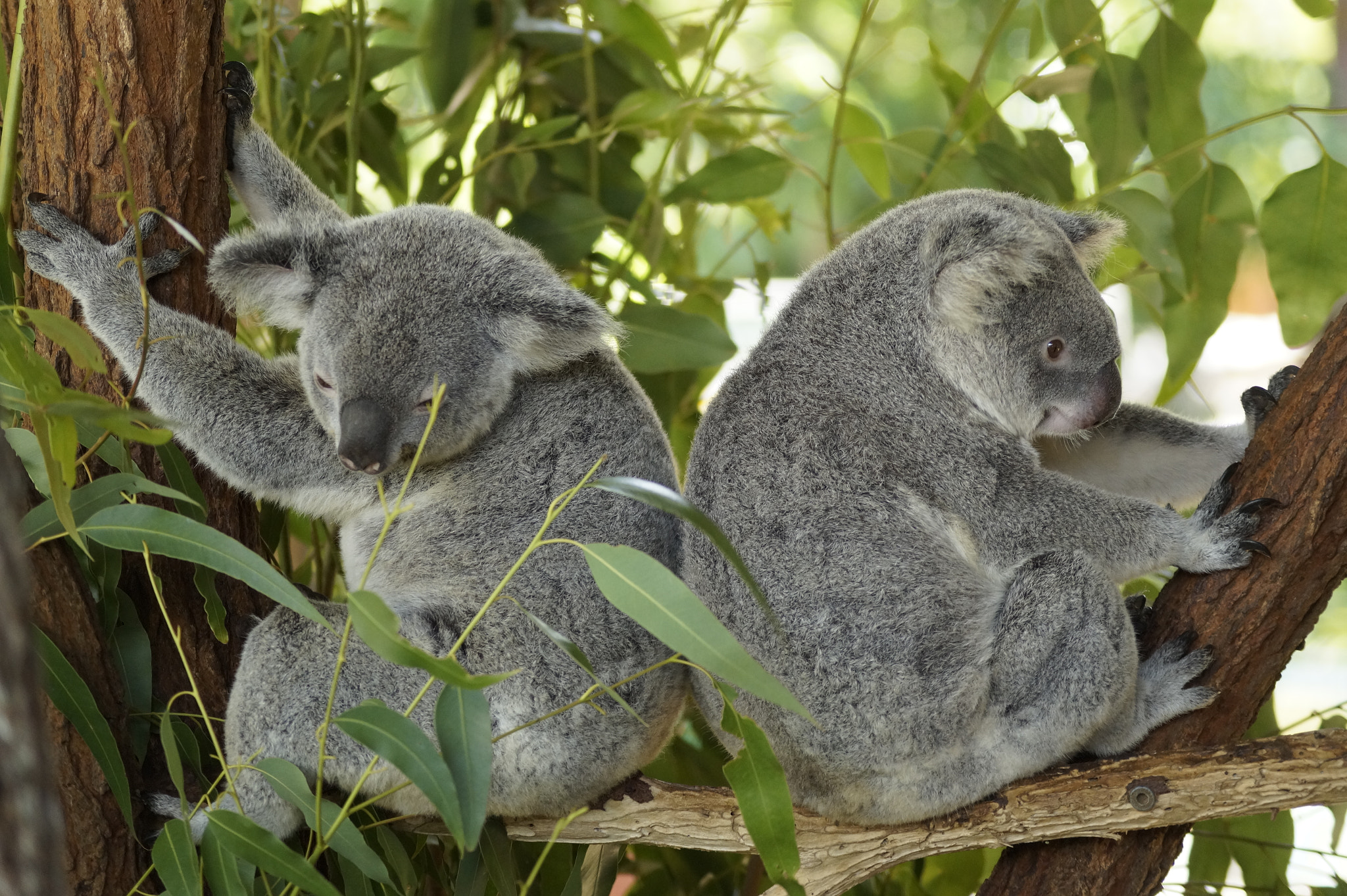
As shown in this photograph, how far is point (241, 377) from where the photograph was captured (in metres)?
2.00

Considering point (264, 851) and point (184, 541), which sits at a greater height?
point (184, 541)

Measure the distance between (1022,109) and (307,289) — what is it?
523 centimetres

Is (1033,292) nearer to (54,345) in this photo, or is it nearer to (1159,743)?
(1159,743)

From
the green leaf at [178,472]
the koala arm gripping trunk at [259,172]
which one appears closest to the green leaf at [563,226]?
the koala arm gripping trunk at [259,172]

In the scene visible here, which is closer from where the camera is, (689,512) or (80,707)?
(689,512)

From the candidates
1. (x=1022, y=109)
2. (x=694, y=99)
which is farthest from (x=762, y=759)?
(x=1022, y=109)

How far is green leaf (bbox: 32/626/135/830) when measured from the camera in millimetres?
1565

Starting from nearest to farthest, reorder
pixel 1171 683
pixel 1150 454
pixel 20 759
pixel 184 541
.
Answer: pixel 20 759 < pixel 184 541 < pixel 1171 683 < pixel 1150 454

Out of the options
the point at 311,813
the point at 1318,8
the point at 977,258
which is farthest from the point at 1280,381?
the point at 311,813

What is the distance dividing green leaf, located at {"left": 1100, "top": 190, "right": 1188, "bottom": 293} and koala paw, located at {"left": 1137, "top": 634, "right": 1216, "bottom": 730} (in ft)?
3.00

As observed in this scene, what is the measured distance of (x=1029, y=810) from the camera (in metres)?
1.76

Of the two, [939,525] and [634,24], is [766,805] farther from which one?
[634,24]

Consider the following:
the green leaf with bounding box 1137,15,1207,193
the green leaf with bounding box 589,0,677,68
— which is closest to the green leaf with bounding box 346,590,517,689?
the green leaf with bounding box 589,0,677,68

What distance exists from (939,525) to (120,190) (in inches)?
60.6
